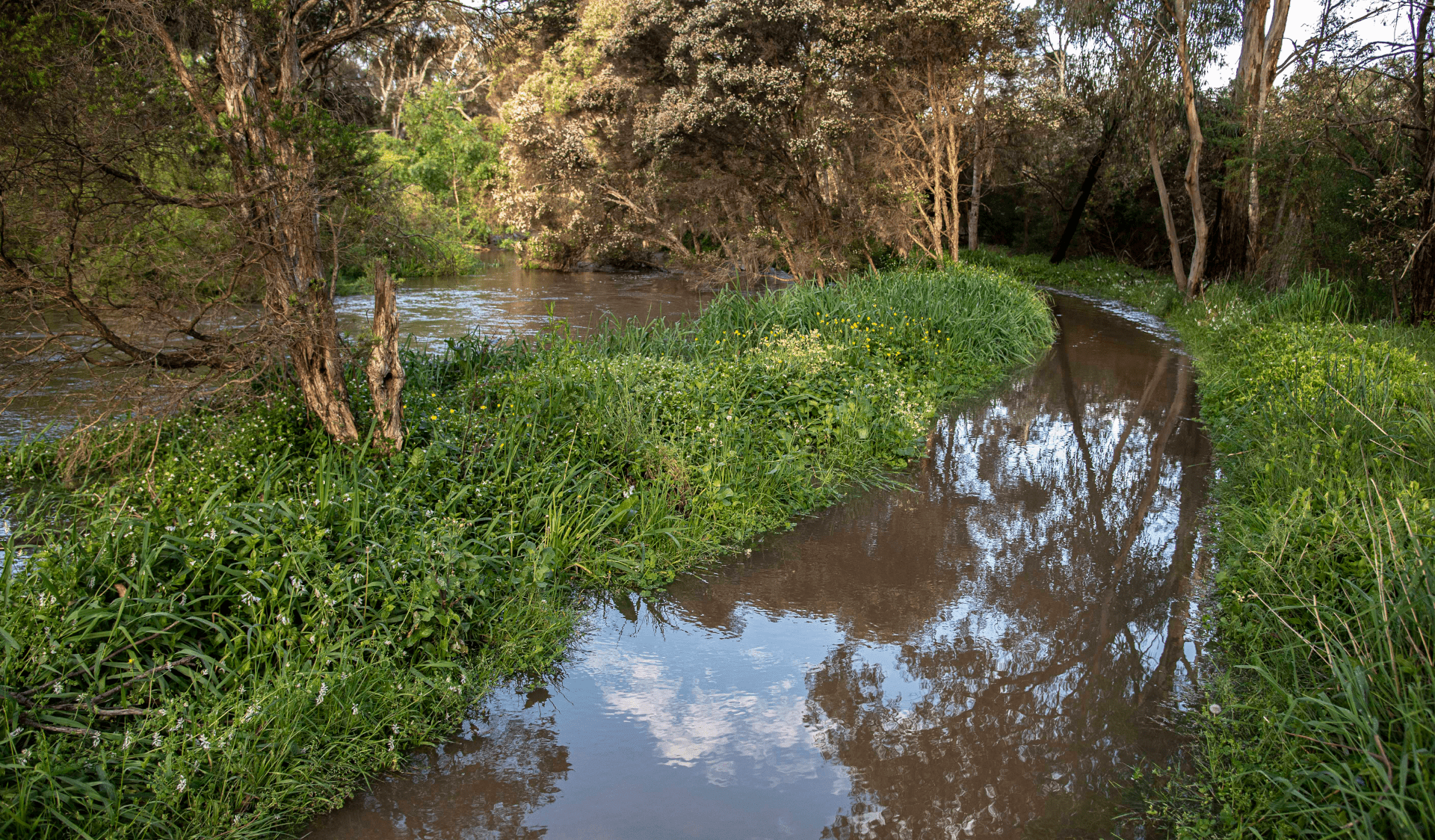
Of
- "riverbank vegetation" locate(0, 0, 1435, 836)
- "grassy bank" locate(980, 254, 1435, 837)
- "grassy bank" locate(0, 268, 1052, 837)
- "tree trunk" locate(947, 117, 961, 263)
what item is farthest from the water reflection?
"grassy bank" locate(980, 254, 1435, 837)

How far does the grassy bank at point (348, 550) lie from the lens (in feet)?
9.62

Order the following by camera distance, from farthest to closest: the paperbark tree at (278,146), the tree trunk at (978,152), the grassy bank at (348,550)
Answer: the tree trunk at (978,152), the paperbark tree at (278,146), the grassy bank at (348,550)

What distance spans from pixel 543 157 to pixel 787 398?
17785mm

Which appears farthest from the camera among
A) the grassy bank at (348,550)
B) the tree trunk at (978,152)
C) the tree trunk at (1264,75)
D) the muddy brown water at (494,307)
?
the tree trunk at (978,152)

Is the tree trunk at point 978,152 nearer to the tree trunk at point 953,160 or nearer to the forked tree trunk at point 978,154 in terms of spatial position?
the forked tree trunk at point 978,154

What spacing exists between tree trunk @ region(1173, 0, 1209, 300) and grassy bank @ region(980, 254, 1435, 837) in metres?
9.52

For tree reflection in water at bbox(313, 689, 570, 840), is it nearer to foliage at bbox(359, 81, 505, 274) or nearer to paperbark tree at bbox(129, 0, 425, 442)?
paperbark tree at bbox(129, 0, 425, 442)

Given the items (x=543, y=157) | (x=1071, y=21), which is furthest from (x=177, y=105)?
(x=543, y=157)

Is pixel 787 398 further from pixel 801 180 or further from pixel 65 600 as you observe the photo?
pixel 801 180

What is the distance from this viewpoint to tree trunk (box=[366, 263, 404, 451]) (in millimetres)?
5027

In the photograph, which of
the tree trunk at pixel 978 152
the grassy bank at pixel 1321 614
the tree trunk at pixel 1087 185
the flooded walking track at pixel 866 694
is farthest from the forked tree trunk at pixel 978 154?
the flooded walking track at pixel 866 694

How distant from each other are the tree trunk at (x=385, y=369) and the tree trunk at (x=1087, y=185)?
18.0m

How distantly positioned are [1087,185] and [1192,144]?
8333 mm

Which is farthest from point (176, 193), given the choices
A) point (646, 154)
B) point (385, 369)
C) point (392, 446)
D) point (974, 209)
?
point (974, 209)
